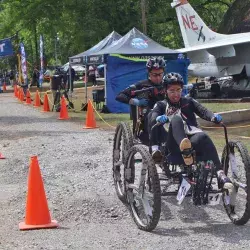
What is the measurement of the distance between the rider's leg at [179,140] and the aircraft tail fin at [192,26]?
27.3 metres

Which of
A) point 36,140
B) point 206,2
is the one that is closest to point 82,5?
point 206,2

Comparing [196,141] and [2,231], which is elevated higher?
[196,141]

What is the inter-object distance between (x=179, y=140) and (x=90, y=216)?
1.46m

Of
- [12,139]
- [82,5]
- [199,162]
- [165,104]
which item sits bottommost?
[12,139]

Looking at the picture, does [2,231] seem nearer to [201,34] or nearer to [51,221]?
[51,221]

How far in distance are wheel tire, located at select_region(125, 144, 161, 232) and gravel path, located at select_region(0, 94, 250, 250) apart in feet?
0.36

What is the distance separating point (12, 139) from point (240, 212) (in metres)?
9.49

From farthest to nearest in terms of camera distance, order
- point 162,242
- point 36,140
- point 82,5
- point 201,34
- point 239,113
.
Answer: point 82,5 → point 201,34 → point 239,113 → point 36,140 → point 162,242

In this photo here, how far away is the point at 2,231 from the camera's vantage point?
6.46 meters

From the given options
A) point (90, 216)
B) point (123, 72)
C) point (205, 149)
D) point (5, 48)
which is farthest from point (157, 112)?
point (5, 48)

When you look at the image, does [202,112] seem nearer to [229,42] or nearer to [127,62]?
[127,62]

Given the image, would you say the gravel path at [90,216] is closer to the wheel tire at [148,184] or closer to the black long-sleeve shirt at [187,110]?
the wheel tire at [148,184]

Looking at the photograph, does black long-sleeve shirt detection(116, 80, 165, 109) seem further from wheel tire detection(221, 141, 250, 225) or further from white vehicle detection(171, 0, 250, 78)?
white vehicle detection(171, 0, 250, 78)

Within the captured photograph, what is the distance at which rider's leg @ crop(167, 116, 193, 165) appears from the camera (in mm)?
6246
